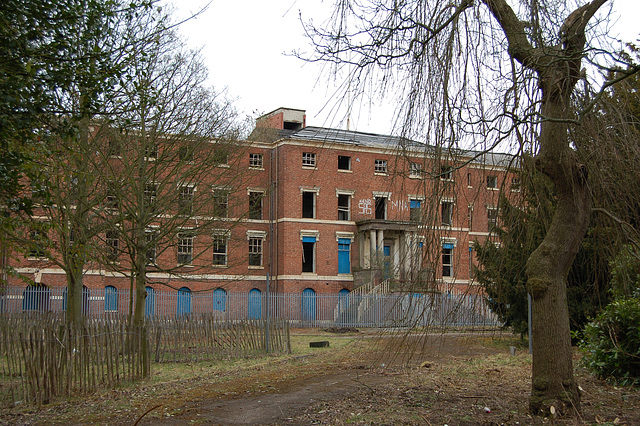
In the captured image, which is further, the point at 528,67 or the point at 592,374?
the point at 592,374

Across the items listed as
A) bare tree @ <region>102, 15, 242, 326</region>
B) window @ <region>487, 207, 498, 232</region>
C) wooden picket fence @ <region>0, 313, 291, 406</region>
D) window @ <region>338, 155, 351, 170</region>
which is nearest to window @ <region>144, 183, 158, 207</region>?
bare tree @ <region>102, 15, 242, 326</region>

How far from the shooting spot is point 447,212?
7219 mm

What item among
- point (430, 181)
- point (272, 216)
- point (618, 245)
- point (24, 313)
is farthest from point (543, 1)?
point (272, 216)

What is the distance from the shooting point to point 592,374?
11984mm

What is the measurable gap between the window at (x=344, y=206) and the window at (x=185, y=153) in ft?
75.3

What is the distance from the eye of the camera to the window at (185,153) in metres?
19.5

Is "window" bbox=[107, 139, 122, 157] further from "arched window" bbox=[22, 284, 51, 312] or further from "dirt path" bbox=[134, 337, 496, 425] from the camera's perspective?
"arched window" bbox=[22, 284, 51, 312]

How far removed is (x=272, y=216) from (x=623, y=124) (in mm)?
35334

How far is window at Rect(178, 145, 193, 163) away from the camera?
19.5 meters

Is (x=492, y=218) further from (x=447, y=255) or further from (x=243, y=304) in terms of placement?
(x=243, y=304)

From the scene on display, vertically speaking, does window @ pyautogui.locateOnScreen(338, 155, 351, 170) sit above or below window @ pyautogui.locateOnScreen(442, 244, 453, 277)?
above

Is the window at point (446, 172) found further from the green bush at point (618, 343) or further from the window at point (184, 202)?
the window at point (184, 202)

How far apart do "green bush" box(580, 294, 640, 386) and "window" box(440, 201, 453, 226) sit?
4.98 meters

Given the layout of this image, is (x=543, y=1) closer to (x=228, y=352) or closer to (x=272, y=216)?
(x=228, y=352)
